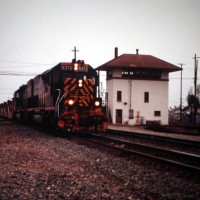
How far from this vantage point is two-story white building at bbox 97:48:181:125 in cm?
3762

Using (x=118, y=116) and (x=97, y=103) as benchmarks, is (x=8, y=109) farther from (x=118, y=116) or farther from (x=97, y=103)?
(x=97, y=103)

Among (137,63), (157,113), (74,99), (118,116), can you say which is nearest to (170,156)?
(74,99)

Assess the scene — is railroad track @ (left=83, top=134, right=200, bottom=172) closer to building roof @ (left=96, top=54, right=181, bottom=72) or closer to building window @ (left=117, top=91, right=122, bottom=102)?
building window @ (left=117, top=91, right=122, bottom=102)

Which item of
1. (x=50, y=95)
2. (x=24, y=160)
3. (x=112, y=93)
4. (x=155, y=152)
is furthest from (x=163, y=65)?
(x=24, y=160)

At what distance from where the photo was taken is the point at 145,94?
3891 cm

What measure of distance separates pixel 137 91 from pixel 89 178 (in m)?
32.9

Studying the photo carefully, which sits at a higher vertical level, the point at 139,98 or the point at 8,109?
the point at 139,98

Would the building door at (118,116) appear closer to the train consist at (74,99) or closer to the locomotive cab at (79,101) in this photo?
the train consist at (74,99)

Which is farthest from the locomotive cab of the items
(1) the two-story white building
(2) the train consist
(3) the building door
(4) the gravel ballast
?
(3) the building door

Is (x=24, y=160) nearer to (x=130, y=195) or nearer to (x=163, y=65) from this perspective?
(x=130, y=195)

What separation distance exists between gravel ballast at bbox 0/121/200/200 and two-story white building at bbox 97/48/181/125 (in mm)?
28825

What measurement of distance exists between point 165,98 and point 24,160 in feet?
109

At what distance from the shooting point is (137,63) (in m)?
38.7

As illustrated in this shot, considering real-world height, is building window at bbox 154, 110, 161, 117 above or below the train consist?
below
